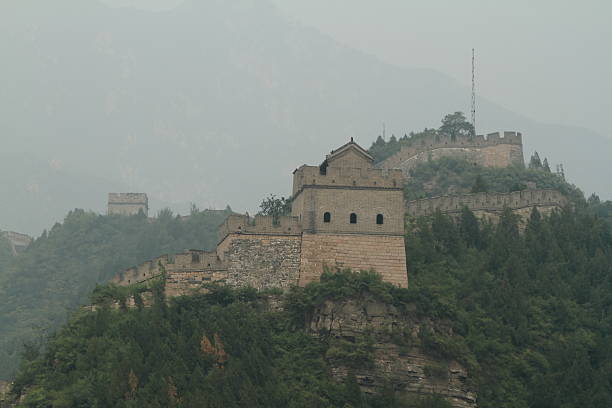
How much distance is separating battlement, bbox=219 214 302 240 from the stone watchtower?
0.50 metres

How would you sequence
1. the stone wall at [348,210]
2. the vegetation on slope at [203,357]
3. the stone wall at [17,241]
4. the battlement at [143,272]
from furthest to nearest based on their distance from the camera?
the stone wall at [17,241] → the battlement at [143,272] → the stone wall at [348,210] → the vegetation on slope at [203,357]

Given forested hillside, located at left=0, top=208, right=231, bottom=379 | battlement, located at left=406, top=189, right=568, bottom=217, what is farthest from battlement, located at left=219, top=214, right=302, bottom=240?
forested hillside, located at left=0, top=208, right=231, bottom=379

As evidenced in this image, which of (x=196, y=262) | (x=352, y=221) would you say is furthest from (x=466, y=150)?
(x=196, y=262)

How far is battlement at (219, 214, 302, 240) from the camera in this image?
186 ft

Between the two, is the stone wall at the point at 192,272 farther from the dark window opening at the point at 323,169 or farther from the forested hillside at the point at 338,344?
the dark window opening at the point at 323,169

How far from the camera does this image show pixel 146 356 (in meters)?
50.8

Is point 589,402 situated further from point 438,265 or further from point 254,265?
point 254,265

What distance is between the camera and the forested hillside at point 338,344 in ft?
163

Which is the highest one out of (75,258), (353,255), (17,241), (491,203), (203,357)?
(491,203)

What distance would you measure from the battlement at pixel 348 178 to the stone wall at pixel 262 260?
9.38ft

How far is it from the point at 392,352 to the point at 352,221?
7.27 metres

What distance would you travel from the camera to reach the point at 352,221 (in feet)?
187

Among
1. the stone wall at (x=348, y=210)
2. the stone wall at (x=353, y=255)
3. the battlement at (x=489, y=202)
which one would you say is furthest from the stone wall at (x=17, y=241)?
the stone wall at (x=353, y=255)

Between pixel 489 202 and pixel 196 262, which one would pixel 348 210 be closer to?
pixel 196 262
